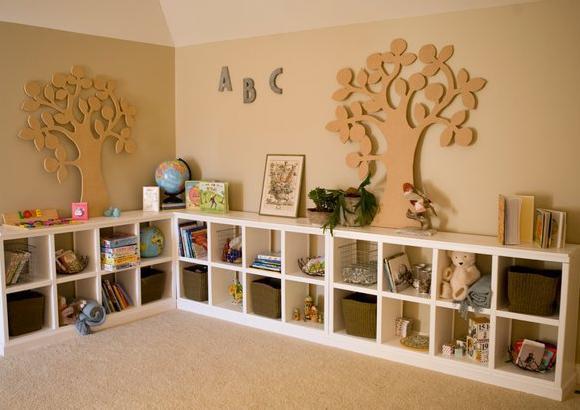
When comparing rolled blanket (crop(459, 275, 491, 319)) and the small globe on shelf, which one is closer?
rolled blanket (crop(459, 275, 491, 319))

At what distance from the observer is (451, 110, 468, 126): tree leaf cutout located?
305cm

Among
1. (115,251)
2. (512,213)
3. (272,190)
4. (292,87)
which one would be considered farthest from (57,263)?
(512,213)

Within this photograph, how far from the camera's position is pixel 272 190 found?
12.5 feet

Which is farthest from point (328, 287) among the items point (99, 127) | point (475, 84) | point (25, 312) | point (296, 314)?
point (99, 127)

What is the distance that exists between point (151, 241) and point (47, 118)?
107 centimetres

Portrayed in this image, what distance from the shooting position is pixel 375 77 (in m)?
3.32

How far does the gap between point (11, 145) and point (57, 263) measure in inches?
31.0

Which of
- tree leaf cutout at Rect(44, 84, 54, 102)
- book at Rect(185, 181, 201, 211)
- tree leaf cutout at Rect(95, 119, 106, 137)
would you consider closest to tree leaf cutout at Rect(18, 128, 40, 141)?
tree leaf cutout at Rect(44, 84, 54, 102)

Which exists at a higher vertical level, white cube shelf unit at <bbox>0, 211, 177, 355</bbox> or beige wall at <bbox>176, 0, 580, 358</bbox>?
beige wall at <bbox>176, 0, 580, 358</bbox>

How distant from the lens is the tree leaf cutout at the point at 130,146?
4.05 meters

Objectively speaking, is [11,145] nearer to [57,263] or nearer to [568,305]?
[57,263]

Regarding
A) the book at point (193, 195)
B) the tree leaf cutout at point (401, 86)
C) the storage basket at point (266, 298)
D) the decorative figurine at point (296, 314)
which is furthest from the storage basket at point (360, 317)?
the book at point (193, 195)

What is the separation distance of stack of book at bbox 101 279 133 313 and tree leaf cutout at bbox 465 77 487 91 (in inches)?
102

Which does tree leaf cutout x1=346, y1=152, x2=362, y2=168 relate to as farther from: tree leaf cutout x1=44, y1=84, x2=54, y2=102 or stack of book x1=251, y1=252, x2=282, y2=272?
tree leaf cutout x1=44, y1=84, x2=54, y2=102
